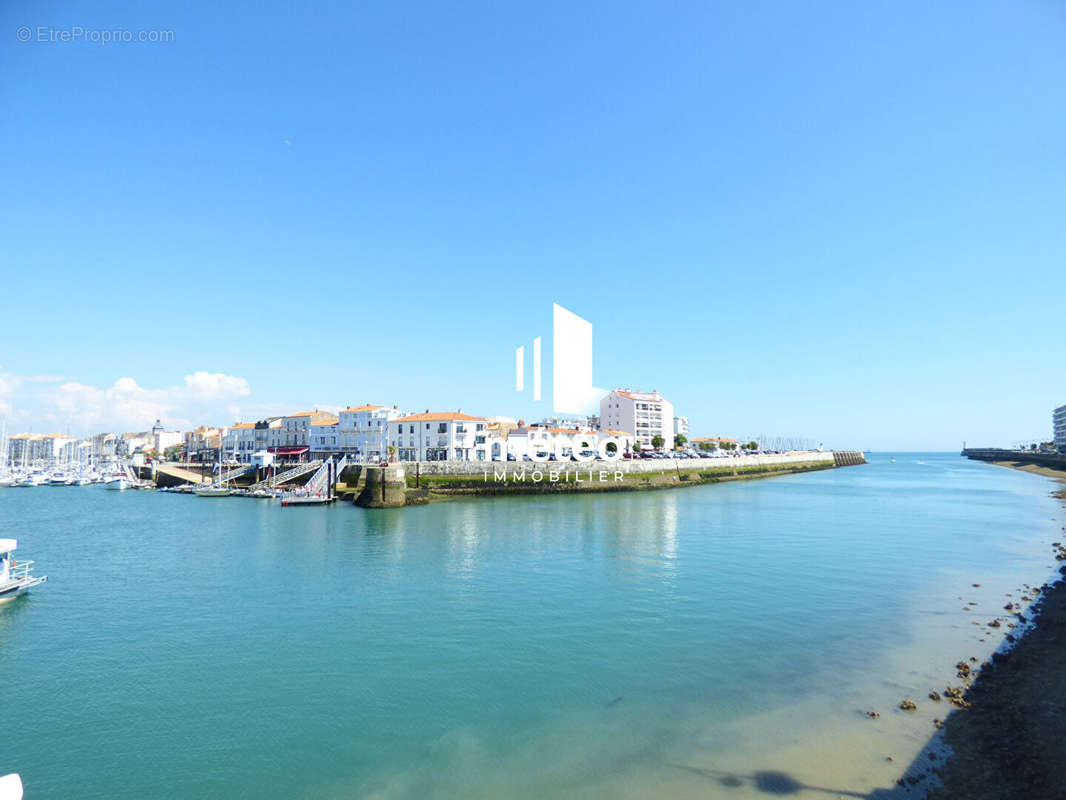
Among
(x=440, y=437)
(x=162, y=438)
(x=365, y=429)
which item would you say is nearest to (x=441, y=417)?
(x=440, y=437)

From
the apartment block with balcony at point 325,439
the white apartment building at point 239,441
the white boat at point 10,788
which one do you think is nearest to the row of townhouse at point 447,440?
the apartment block with balcony at point 325,439

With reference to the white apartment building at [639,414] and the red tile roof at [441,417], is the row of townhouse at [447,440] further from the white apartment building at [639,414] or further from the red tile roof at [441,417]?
the white apartment building at [639,414]

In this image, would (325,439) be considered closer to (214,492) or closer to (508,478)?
(214,492)

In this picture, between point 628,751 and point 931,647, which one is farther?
point 931,647

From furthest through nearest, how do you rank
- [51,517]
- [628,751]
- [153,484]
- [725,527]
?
[153,484], [51,517], [725,527], [628,751]

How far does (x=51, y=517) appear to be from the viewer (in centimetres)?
4522

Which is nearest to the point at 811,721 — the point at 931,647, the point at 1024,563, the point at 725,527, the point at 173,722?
the point at 931,647

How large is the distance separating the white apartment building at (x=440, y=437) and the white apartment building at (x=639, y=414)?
50851 mm

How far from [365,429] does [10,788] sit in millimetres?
74905

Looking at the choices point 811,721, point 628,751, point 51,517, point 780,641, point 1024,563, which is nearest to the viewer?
point 628,751

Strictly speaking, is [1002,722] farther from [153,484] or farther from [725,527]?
[153,484]

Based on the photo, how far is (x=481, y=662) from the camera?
14922mm

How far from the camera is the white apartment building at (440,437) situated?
7138 centimetres

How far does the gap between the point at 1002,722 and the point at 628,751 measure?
815 cm
